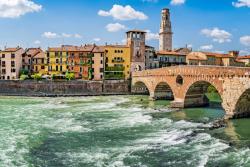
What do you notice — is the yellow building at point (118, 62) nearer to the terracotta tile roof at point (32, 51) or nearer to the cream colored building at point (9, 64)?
the terracotta tile roof at point (32, 51)

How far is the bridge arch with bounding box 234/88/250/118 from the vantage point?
41.1 meters

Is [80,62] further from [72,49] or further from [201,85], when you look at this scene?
[201,85]

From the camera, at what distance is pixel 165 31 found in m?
119

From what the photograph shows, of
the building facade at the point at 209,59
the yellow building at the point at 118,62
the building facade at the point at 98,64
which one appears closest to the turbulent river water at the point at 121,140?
the yellow building at the point at 118,62

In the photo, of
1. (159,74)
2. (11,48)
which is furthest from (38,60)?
(159,74)

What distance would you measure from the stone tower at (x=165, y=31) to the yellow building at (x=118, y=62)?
32622 millimetres

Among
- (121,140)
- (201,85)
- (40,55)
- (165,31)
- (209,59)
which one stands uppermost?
(165,31)

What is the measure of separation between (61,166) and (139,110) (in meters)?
28.3

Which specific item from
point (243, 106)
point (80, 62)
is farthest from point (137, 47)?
point (243, 106)

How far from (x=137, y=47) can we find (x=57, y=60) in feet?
62.8

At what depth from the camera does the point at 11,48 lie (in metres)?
94.5

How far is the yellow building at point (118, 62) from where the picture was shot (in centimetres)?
8931

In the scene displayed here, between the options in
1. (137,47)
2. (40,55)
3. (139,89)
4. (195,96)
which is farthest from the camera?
(40,55)

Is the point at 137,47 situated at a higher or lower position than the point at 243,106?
higher
